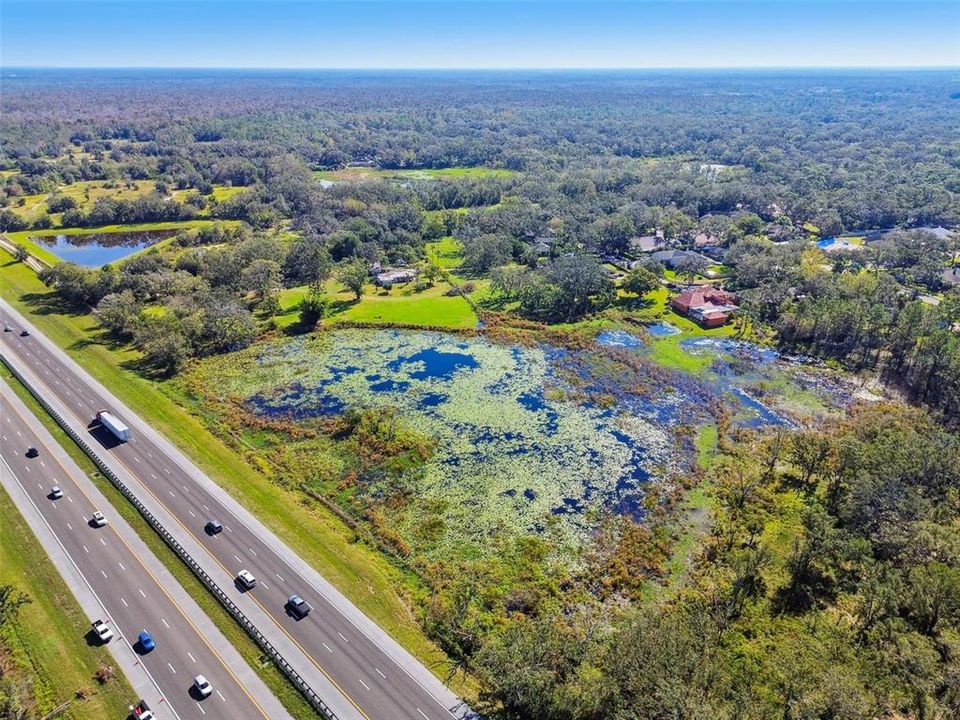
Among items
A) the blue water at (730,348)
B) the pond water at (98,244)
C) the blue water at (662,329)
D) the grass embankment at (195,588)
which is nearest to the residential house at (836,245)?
the blue water at (730,348)

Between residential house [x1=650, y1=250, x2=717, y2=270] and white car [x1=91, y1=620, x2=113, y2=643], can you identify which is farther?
residential house [x1=650, y1=250, x2=717, y2=270]

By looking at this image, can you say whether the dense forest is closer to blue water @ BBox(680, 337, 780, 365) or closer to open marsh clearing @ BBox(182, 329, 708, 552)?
blue water @ BBox(680, 337, 780, 365)

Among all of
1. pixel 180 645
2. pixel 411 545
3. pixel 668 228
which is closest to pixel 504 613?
pixel 411 545

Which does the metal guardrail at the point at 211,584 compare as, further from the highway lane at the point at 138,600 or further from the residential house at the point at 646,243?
the residential house at the point at 646,243

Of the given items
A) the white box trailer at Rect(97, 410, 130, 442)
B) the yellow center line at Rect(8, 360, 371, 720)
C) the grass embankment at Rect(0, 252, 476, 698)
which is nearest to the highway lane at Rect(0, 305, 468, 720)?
the yellow center line at Rect(8, 360, 371, 720)

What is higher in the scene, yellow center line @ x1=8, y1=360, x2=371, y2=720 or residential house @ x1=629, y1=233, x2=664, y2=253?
residential house @ x1=629, y1=233, x2=664, y2=253
